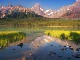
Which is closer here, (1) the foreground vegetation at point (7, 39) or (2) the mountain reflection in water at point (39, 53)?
(2) the mountain reflection in water at point (39, 53)

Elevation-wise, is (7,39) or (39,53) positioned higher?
(7,39)

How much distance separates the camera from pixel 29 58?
185ft

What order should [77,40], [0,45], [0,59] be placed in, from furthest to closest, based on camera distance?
1. [77,40]
2. [0,45]
3. [0,59]

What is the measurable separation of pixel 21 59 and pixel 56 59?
9.53 metres

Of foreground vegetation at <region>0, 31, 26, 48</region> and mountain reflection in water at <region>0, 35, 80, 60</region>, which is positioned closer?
mountain reflection in water at <region>0, 35, 80, 60</region>

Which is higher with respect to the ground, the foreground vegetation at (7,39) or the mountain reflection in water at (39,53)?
the foreground vegetation at (7,39)

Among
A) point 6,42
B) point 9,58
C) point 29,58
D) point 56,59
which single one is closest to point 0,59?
point 9,58

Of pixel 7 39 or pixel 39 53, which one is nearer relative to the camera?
pixel 39 53

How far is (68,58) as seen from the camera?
5631 cm

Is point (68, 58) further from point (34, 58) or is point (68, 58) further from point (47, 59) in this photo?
point (34, 58)

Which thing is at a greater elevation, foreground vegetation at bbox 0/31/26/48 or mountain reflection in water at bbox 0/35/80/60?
foreground vegetation at bbox 0/31/26/48

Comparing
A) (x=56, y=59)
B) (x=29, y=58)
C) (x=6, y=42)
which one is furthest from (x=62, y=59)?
(x=6, y=42)

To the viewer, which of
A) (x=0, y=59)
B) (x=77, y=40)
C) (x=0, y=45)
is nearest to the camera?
(x=0, y=59)

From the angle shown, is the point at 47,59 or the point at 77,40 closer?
the point at 47,59
